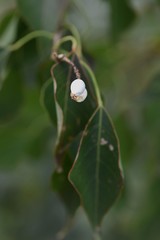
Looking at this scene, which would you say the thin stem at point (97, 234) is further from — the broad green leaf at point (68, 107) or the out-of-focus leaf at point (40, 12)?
the out-of-focus leaf at point (40, 12)

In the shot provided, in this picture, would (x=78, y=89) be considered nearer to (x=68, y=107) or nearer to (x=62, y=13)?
(x=68, y=107)

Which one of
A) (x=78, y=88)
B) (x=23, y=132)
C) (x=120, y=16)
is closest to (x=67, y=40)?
(x=78, y=88)

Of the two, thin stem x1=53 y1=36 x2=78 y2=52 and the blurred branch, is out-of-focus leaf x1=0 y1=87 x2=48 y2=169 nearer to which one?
the blurred branch

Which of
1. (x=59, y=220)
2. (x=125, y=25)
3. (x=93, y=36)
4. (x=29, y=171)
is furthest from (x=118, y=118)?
(x=59, y=220)

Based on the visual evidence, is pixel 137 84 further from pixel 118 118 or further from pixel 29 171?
pixel 29 171

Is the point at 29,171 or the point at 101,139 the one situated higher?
the point at 29,171
